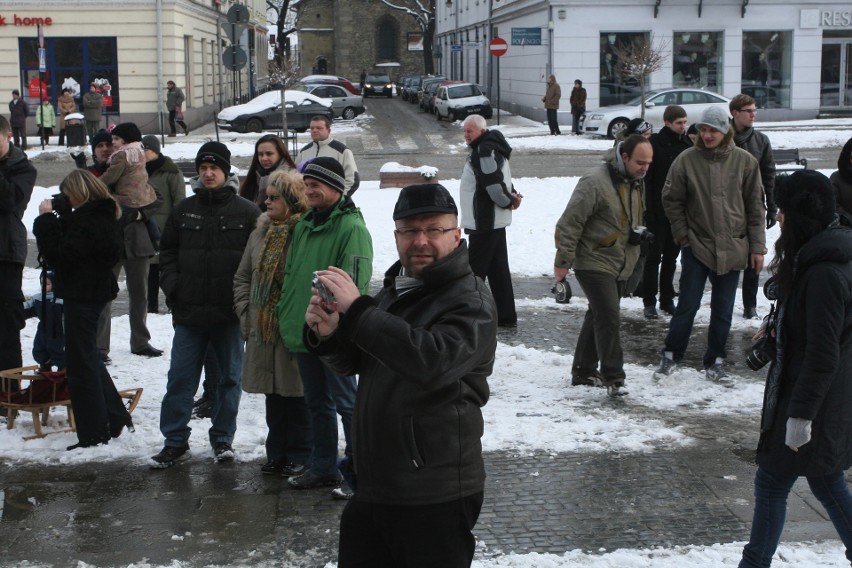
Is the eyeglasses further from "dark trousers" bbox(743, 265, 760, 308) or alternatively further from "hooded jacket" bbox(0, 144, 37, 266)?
"dark trousers" bbox(743, 265, 760, 308)

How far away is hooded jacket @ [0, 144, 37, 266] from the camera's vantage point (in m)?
7.45

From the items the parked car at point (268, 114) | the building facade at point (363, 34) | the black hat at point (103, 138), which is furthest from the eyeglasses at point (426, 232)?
the building facade at point (363, 34)

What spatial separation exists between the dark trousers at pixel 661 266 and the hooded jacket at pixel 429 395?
724cm

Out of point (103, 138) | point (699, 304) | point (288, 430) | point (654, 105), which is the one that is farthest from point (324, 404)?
point (654, 105)

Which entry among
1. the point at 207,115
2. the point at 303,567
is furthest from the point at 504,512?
the point at 207,115

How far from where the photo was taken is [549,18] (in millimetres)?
37375

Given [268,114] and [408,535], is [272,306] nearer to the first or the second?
[408,535]

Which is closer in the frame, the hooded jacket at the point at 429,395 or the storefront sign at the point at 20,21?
the hooded jacket at the point at 429,395

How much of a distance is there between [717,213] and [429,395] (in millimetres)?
5087

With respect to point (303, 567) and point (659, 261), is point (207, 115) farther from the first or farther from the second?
point (303, 567)

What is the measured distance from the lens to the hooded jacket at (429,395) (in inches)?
139

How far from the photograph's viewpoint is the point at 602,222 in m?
7.95

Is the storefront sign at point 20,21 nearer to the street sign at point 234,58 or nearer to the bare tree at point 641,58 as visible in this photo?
the street sign at point 234,58

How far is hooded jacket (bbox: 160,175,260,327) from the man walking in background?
4.82 meters
